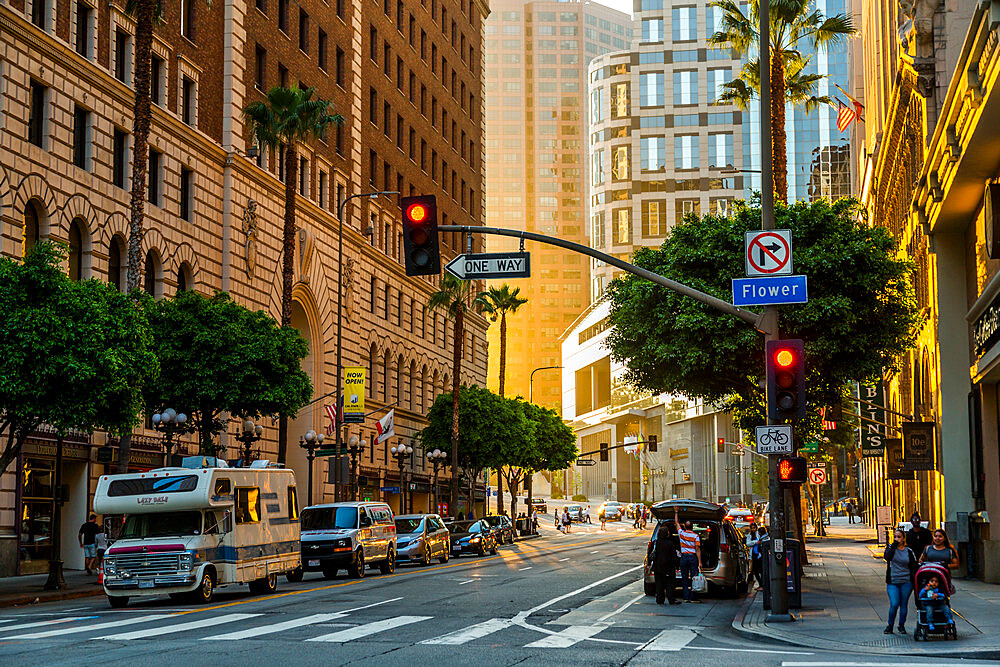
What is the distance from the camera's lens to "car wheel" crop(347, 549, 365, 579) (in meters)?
31.4

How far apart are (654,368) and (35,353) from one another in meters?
14.7

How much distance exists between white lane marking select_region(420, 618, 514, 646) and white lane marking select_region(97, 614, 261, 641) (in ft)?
12.5

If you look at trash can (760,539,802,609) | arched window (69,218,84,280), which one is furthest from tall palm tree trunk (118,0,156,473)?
trash can (760,539,802,609)

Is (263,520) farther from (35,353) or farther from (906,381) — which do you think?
(906,381)

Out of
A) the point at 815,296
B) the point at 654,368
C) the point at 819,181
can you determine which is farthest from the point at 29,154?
the point at 819,181

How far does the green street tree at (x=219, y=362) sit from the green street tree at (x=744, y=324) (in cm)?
1118

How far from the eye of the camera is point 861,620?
63.4ft

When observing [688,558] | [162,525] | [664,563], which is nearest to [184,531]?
[162,525]

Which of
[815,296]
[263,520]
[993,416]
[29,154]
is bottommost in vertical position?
[263,520]

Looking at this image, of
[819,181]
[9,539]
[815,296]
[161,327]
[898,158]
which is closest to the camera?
[815,296]

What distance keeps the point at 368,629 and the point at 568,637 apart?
3013 millimetres

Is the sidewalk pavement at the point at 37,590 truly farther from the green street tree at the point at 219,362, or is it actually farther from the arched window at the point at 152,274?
the arched window at the point at 152,274

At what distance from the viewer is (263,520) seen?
80.9 ft

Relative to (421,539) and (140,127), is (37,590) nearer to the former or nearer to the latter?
(140,127)
